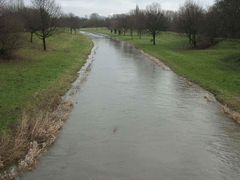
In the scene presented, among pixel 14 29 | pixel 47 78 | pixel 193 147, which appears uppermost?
pixel 14 29

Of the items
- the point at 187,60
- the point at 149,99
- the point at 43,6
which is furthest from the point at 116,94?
the point at 43,6

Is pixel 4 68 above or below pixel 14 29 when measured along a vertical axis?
below

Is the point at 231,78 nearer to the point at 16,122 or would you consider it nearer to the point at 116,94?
the point at 116,94

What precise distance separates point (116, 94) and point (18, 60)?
15240mm

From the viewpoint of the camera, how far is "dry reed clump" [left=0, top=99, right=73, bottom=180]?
10.8 metres

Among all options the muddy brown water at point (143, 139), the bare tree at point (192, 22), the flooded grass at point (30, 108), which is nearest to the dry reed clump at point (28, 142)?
the flooded grass at point (30, 108)

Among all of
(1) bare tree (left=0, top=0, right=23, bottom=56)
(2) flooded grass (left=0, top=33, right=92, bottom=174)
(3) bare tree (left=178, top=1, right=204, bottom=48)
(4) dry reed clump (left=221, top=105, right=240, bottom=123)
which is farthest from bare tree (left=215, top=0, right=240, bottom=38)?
(1) bare tree (left=0, top=0, right=23, bottom=56)

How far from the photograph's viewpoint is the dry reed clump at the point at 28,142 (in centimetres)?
1084

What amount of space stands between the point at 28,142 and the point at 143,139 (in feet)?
14.0

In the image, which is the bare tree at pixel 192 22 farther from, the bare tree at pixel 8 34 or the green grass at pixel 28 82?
the bare tree at pixel 8 34

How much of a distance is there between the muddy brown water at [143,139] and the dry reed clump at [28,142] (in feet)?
1.05

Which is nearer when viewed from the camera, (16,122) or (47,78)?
(16,122)

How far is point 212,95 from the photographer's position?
849 inches

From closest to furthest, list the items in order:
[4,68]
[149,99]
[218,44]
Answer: [149,99], [4,68], [218,44]
